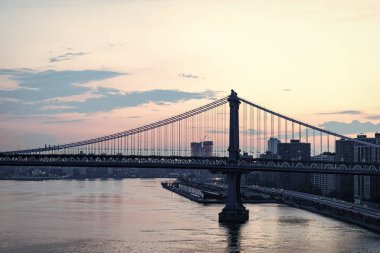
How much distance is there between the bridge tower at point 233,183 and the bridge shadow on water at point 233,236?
1947 millimetres

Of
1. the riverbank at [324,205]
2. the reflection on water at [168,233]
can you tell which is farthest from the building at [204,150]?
the reflection on water at [168,233]

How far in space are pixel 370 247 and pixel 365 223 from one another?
11987mm

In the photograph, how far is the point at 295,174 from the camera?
110938 millimetres

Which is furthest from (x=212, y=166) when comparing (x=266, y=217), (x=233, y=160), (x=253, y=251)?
(x=253, y=251)

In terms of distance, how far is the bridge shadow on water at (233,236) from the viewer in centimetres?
3753

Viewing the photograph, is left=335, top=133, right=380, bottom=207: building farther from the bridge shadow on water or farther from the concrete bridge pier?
the bridge shadow on water

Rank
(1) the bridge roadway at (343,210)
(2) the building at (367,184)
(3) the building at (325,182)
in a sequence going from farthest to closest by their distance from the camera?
1. (3) the building at (325,182)
2. (2) the building at (367,184)
3. (1) the bridge roadway at (343,210)

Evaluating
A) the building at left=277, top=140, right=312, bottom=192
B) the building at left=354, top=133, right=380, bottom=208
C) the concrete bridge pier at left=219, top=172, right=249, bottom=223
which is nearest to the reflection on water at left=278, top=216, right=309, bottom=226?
the concrete bridge pier at left=219, top=172, right=249, bottom=223

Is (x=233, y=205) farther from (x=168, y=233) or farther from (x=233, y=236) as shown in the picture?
(x=168, y=233)

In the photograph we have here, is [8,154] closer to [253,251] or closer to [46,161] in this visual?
[46,161]

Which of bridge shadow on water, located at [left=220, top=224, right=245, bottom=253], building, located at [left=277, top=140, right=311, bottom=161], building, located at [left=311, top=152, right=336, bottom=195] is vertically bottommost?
bridge shadow on water, located at [left=220, top=224, right=245, bottom=253]

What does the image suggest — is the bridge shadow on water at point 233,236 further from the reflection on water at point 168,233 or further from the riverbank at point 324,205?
the riverbank at point 324,205

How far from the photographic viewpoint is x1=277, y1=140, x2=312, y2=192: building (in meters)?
107

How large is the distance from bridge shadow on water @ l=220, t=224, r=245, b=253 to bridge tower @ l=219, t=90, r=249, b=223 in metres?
1.95
